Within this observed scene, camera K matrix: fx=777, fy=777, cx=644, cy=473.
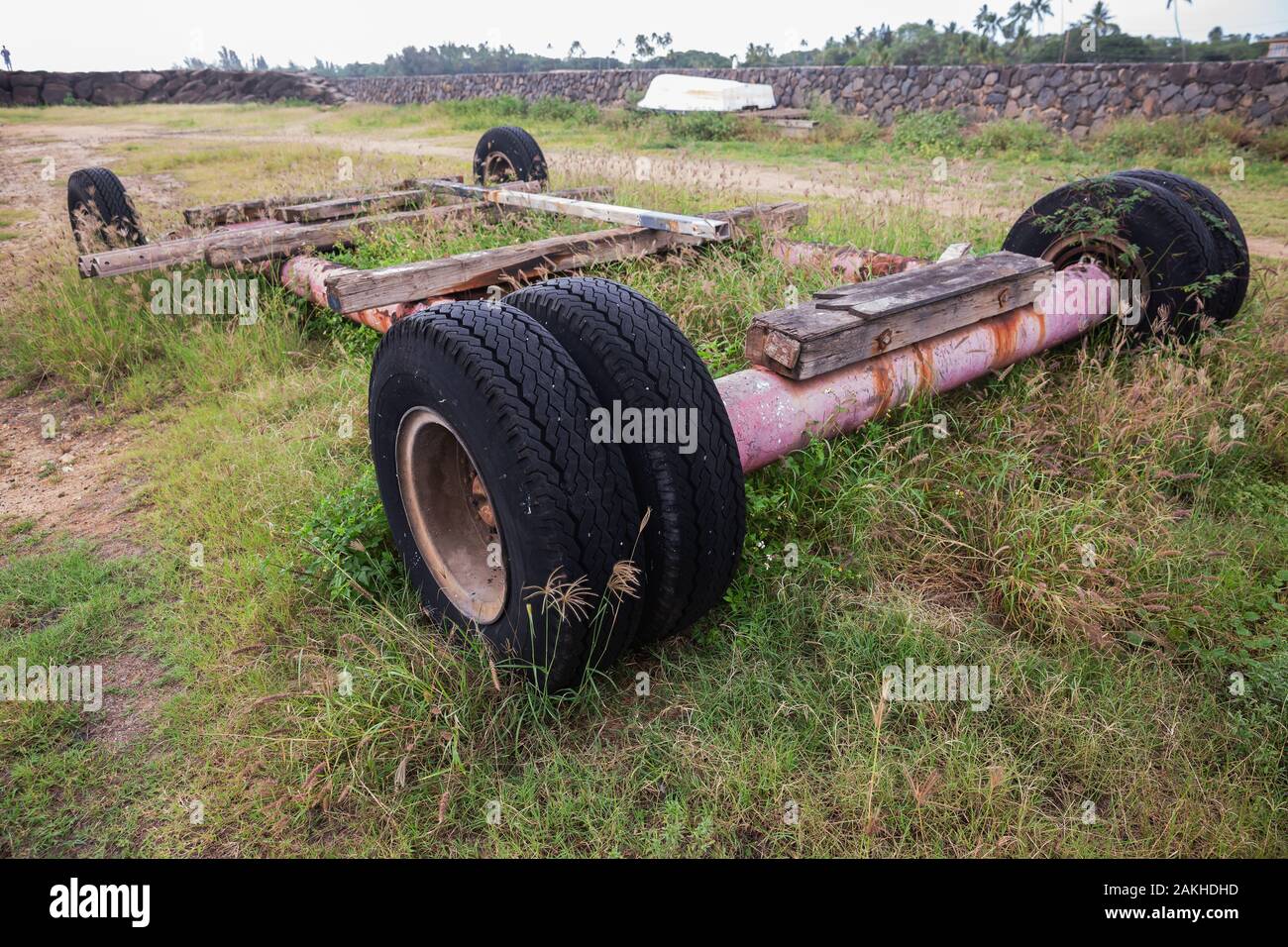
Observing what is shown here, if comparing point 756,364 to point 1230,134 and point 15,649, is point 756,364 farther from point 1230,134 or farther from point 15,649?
point 1230,134

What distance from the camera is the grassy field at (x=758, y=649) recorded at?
210 cm

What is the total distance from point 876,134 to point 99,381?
574 inches

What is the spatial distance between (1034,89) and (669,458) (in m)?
16.2

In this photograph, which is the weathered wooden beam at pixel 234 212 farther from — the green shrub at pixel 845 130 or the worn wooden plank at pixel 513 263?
the green shrub at pixel 845 130

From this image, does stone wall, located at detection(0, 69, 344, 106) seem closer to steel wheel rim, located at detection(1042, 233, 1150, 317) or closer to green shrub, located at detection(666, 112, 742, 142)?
green shrub, located at detection(666, 112, 742, 142)

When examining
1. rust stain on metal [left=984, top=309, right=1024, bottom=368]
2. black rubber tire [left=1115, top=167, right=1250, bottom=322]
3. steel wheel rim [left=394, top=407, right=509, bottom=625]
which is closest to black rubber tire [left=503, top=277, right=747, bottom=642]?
steel wheel rim [left=394, top=407, right=509, bottom=625]

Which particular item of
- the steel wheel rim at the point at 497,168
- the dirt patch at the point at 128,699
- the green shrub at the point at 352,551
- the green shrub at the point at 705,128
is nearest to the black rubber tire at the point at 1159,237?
the green shrub at the point at 352,551

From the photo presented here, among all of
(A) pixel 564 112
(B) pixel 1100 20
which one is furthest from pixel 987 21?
(A) pixel 564 112

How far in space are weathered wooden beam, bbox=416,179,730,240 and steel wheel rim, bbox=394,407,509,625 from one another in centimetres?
266

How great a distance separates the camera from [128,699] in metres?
2.63

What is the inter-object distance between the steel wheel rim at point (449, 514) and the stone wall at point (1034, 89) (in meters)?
14.5

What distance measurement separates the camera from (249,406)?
461 cm

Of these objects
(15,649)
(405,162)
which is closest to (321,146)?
(405,162)

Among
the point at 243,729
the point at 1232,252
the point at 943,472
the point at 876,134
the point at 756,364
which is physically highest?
the point at 876,134
